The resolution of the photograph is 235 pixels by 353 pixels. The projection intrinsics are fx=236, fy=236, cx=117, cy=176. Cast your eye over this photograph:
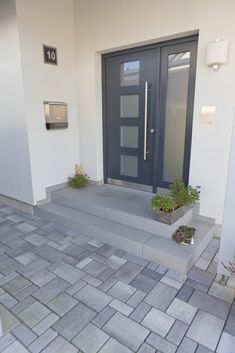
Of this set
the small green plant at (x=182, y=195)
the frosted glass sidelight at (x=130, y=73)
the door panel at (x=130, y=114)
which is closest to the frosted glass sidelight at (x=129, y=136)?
the door panel at (x=130, y=114)

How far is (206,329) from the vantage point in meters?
1.61

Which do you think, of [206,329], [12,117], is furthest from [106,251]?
[12,117]

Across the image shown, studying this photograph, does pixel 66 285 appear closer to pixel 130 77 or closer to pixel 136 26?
pixel 130 77

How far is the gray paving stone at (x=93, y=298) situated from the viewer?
1.82 m

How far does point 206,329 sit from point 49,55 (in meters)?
3.50

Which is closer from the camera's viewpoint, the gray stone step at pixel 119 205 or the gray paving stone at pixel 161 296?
the gray paving stone at pixel 161 296

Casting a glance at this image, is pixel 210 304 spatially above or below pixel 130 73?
below

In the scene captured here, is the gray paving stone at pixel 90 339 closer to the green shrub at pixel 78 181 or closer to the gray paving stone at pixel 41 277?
the gray paving stone at pixel 41 277

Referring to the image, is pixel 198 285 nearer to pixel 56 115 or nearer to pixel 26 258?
pixel 26 258

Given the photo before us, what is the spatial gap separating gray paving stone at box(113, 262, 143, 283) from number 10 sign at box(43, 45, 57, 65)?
2.80m

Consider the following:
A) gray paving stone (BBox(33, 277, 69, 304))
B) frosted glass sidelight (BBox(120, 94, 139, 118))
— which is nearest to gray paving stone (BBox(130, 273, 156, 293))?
gray paving stone (BBox(33, 277, 69, 304))

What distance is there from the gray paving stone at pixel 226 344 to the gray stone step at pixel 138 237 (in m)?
0.64

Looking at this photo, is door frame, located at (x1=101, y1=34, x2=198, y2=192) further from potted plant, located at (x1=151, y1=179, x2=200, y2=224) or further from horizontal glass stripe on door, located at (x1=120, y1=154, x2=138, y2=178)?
potted plant, located at (x1=151, y1=179, x2=200, y2=224)

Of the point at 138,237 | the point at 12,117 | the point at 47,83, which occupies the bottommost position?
the point at 138,237
